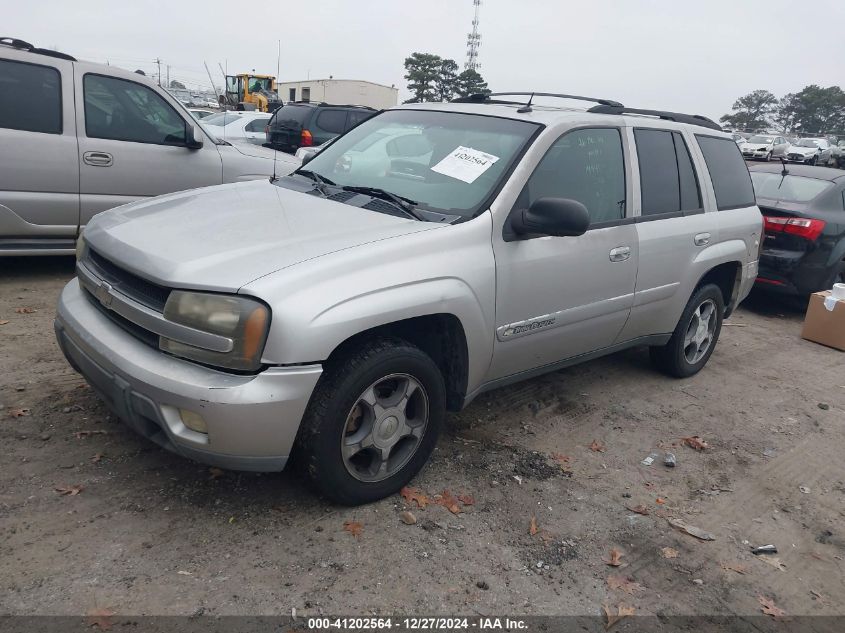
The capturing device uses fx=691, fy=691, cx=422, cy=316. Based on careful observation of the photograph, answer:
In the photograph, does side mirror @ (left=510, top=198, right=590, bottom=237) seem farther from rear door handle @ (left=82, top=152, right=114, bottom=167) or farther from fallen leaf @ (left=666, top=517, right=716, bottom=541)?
rear door handle @ (left=82, top=152, right=114, bottom=167)

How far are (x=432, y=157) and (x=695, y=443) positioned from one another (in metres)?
2.34

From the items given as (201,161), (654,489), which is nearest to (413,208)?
(654,489)

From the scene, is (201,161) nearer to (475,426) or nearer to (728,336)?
(475,426)

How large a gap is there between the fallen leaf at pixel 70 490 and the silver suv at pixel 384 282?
48 centimetres

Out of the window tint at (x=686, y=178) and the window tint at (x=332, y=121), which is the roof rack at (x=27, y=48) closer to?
the window tint at (x=686, y=178)

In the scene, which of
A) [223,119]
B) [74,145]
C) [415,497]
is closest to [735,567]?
[415,497]

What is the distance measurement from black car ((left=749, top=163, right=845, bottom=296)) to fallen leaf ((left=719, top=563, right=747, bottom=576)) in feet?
17.0

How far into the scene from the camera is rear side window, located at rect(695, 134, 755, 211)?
5012 millimetres

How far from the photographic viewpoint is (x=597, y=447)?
4012 mm

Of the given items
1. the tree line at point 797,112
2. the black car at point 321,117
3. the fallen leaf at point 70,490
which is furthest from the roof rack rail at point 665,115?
the tree line at point 797,112

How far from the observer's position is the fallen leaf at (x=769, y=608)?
278 centimetres

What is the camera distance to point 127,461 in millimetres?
3271

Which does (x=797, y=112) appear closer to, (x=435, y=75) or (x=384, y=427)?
(x=435, y=75)

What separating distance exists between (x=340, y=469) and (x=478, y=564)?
689 millimetres
